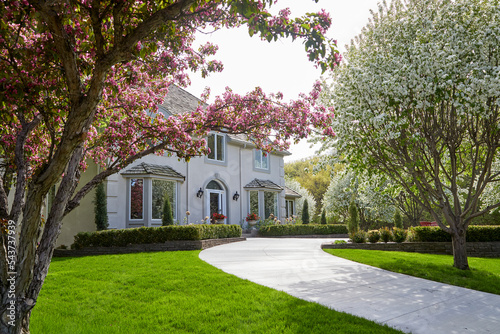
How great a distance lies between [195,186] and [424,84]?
13.8m

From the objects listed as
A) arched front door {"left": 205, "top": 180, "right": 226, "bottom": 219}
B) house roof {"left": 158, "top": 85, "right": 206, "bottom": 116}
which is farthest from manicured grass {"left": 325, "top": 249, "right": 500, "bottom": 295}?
house roof {"left": 158, "top": 85, "right": 206, "bottom": 116}

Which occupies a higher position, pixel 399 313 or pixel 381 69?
pixel 381 69

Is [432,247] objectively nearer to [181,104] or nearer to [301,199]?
[181,104]

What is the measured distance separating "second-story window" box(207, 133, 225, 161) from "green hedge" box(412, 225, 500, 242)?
449 inches

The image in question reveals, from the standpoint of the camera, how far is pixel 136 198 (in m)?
16.8

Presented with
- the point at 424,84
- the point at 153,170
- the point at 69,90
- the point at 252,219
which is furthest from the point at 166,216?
the point at 69,90

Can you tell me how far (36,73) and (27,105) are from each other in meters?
0.38

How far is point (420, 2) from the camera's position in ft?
29.4

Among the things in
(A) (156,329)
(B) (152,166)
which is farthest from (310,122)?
(B) (152,166)

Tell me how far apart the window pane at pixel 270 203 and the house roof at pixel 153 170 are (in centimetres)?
679

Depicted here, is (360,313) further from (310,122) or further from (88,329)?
(310,122)

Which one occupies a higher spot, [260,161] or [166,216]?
[260,161]

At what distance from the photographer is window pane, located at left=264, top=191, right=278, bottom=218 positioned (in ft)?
76.3

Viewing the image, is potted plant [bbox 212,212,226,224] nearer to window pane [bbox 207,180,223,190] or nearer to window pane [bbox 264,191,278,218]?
window pane [bbox 207,180,223,190]
